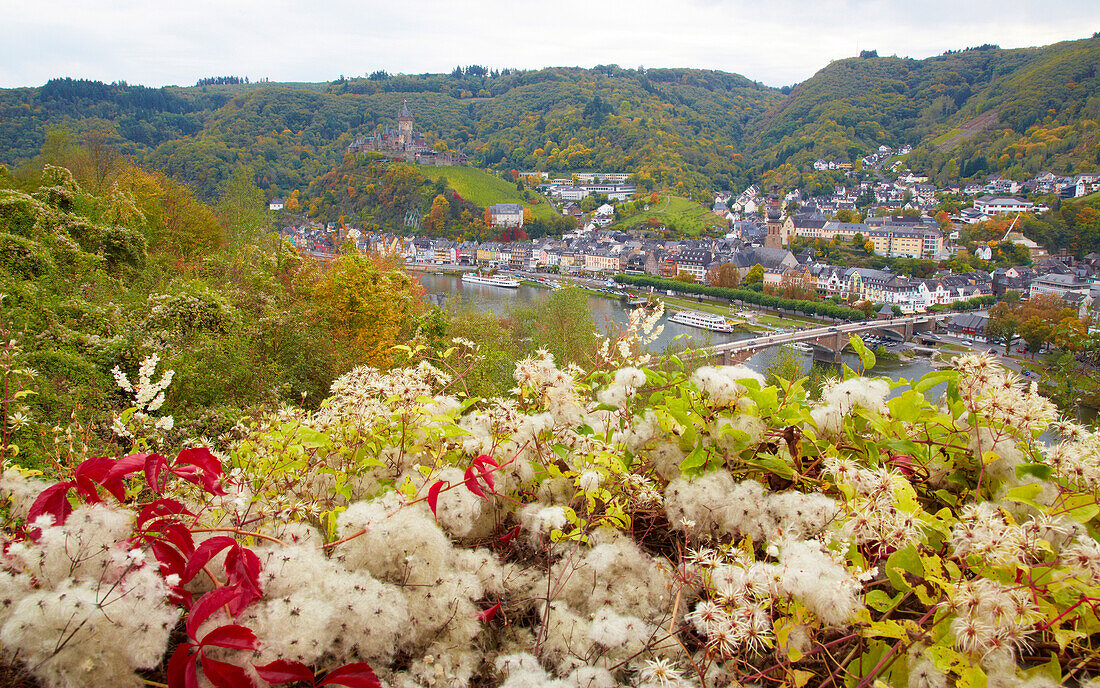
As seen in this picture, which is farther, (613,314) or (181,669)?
(613,314)

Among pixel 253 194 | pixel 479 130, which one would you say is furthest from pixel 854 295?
pixel 479 130

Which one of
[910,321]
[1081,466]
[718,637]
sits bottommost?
[910,321]

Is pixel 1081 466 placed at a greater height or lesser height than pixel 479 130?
lesser

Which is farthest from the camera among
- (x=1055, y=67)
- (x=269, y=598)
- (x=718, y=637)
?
(x=1055, y=67)

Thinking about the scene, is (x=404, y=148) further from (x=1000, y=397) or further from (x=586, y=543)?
(x=1000, y=397)

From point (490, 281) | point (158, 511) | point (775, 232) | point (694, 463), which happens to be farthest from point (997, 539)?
point (775, 232)

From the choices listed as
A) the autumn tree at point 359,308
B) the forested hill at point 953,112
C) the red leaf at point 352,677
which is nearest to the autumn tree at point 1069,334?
the autumn tree at point 359,308

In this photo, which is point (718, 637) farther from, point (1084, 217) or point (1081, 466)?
point (1084, 217)

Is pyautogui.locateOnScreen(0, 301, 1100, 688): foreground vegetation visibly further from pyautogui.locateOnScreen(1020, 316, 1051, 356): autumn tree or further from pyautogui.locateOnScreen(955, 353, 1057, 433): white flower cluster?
pyautogui.locateOnScreen(1020, 316, 1051, 356): autumn tree
